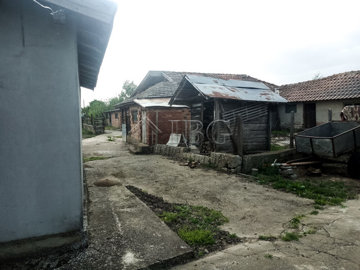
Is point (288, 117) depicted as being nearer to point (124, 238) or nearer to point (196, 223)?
point (196, 223)

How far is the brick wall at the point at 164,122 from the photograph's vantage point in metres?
14.1

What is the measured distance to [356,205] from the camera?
5.09 metres

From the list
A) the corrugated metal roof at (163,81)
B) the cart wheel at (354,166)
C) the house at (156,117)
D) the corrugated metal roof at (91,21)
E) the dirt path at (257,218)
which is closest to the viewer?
the corrugated metal roof at (91,21)

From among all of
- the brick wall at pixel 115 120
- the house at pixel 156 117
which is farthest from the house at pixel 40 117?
the brick wall at pixel 115 120

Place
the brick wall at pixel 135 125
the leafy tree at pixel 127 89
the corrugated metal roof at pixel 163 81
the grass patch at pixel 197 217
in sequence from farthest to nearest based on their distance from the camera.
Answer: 1. the leafy tree at pixel 127 89
2. the corrugated metal roof at pixel 163 81
3. the brick wall at pixel 135 125
4. the grass patch at pixel 197 217

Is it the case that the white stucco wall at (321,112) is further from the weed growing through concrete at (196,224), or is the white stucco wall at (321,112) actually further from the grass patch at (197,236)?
the grass patch at (197,236)

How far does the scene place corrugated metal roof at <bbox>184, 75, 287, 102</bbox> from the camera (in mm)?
8882

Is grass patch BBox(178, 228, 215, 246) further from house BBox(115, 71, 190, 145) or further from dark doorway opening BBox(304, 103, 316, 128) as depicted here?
dark doorway opening BBox(304, 103, 316, 128)

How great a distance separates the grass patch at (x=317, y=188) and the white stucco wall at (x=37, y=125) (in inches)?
198

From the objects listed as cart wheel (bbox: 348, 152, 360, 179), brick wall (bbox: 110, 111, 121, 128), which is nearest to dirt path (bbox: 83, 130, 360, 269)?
cart wheel (bbox: 348, 152, 360, 179)

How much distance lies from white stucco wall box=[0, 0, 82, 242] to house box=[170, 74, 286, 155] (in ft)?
20.1

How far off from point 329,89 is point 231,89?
1291 cm

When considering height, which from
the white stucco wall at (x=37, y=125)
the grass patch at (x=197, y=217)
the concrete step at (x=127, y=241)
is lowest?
the grass patch at (x=197, y=217)

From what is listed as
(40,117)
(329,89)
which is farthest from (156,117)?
(329,89)
